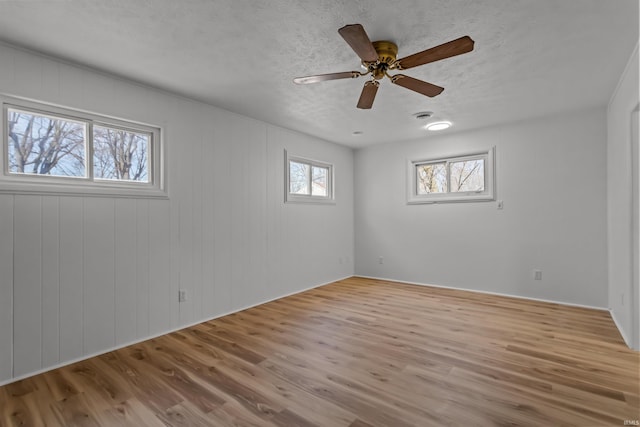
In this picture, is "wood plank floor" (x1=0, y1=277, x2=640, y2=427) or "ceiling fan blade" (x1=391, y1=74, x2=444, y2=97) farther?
"ceiling fan blade" (x1=391, y1=74, x2=444, y2=97)

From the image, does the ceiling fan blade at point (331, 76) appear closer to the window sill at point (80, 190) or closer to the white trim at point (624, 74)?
the window sill at point (80, 190)

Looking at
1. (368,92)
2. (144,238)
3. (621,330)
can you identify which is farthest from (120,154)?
(621,330)

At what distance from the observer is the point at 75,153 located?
261 cm

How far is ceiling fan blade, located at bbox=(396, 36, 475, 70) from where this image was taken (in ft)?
5.88

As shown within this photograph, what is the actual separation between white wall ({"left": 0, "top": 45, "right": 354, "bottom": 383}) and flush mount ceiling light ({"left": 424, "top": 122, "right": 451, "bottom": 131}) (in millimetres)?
1859

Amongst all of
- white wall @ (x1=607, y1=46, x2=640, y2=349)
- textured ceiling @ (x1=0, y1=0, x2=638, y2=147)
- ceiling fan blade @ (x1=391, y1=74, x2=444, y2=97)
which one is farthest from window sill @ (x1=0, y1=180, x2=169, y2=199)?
white wall @ (x1=607, y1=46, x2=640, y2=349)

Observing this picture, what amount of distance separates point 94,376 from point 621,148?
15.8ft

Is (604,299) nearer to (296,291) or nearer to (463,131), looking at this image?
(463,131)

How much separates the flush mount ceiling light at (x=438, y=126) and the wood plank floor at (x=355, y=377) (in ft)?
8.15

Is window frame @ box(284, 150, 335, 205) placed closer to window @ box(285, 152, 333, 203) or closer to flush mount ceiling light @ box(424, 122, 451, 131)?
window @ box(285, 152, 333, 203)

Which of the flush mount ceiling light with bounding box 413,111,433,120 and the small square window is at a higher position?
the flush mount ceiling light with bounding box 413,111,433,120

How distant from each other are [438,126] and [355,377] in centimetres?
346

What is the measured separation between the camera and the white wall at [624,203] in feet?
8.28

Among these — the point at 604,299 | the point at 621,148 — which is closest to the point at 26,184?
the point at 621,148
